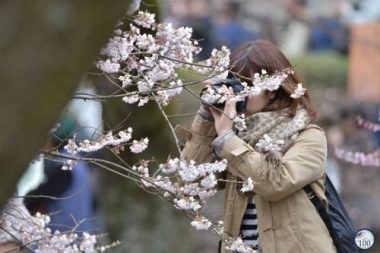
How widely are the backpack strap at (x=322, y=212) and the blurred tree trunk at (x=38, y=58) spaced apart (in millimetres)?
2631

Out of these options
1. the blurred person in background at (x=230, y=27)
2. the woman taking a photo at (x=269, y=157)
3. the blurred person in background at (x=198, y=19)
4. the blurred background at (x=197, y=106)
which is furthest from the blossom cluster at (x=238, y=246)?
the blurred person in background at (x=230, y=27)

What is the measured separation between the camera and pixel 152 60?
431 cm

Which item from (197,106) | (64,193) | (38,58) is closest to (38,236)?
(64,193)

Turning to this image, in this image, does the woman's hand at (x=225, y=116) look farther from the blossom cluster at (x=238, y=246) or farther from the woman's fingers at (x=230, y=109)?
the blossom cluster at (x=238, y=246)

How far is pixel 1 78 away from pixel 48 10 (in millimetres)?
134

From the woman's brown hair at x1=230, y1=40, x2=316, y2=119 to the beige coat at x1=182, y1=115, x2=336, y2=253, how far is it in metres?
0.12

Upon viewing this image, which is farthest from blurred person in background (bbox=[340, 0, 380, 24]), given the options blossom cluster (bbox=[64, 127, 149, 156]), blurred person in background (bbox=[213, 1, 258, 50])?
blossom cluster (bbox=[64, 127, 149, 156])

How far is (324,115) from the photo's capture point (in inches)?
496

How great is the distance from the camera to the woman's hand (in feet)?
14.3

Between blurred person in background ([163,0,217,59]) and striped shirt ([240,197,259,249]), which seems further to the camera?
blurred person in background ([163,0,217,59])

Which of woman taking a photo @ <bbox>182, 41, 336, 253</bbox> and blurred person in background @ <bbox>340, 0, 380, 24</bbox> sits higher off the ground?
blurred person in background @ <bbox>340, 0, 380, 24</bbox>

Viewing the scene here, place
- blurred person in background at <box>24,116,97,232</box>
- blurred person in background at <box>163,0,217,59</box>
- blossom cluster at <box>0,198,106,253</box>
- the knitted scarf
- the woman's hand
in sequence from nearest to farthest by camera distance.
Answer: the woman's hand
the knitted scarf
blossom cluster at <box>0,198,106,253</box>
blurred person in background at <box>24,116,97,232</box>
blurred person in background at <box>163,0,217,59</box>

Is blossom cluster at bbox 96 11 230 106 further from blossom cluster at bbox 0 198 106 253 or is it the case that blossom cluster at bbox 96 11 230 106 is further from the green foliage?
the green foliage

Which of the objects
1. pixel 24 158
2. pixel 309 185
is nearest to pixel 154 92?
pixel 309 185
